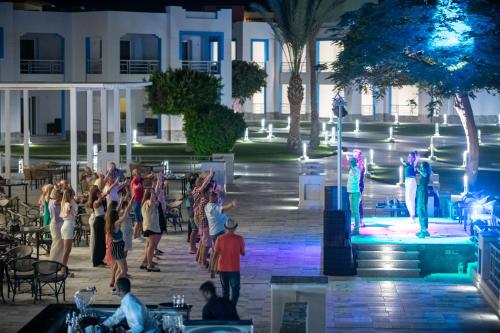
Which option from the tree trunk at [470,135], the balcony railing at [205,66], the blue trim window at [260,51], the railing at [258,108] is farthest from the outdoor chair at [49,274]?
the railing at [258,108]

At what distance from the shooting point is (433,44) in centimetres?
3009

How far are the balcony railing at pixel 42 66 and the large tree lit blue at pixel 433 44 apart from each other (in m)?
30.0

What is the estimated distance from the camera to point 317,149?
51.6 metres

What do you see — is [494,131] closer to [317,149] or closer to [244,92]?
[244,92]

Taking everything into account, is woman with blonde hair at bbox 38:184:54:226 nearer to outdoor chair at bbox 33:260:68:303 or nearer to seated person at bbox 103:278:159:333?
outdoor chair at bbox 33:260:68:303

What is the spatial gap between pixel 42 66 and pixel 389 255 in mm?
42432

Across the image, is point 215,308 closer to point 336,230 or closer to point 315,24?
point 336,230

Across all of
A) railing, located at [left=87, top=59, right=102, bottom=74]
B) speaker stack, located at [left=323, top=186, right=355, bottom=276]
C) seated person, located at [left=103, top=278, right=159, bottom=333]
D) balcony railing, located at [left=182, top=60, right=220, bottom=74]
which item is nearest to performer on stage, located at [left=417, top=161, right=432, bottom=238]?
speaker stack, located at [left=323, top=186, right=355, bottom=276]

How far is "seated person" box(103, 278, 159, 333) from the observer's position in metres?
12.8

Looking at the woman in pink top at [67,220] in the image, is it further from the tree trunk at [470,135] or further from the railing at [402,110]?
the railing at [402,110]

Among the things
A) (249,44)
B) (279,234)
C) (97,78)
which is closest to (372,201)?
(279,234)

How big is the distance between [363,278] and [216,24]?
42283 millimetres

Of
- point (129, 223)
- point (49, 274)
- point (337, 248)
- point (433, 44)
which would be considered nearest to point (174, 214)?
point (129, 223)

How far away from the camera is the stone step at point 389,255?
20156 mm
